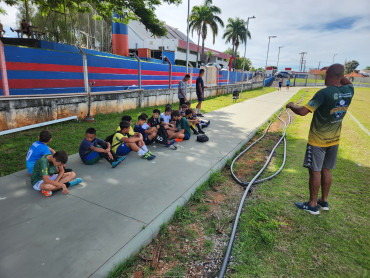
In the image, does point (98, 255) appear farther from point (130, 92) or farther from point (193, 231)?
point (130, 92)

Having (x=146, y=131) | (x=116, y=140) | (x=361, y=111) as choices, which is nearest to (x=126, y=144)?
(x=116, y=140)

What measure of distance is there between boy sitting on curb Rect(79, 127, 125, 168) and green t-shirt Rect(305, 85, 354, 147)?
370 centimetres

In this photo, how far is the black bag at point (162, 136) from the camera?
20.0 feet

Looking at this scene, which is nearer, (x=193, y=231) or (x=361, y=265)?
(x=361, y=265)

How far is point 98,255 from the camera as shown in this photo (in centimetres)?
237

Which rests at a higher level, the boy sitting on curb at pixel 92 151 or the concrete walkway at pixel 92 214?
the boy sitting on curb at pixel 92 151

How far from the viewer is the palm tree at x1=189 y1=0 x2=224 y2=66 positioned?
37.4m

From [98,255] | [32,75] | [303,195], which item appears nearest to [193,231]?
[98,255]

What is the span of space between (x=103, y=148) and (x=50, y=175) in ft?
4.36

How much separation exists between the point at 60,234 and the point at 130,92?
8949mm

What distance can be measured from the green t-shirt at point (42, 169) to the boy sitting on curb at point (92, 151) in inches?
37.3

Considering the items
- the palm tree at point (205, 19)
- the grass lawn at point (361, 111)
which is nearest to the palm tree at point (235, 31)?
the palm tree at point (205, 19)

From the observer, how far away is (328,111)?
10.2ft

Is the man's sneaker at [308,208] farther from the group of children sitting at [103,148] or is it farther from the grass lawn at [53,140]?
the grass lawn at [53,140]
